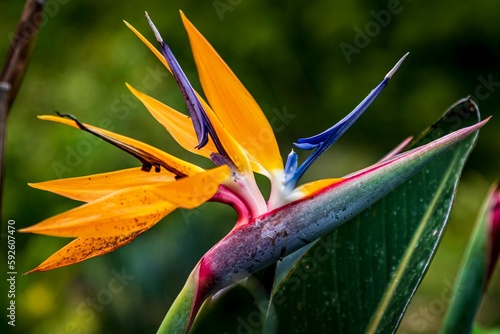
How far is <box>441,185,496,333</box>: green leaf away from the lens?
2.05ft

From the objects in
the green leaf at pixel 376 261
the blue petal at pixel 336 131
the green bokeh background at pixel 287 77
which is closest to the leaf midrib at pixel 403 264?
the green leaf at pixel 376 261

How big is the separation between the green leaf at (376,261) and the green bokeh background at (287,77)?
5.29 feet

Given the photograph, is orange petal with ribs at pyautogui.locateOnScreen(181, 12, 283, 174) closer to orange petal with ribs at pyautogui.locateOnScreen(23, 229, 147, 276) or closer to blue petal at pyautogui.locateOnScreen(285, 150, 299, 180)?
blue petal at pyautogui.locateOnScreen(285, 150, 299, 180)

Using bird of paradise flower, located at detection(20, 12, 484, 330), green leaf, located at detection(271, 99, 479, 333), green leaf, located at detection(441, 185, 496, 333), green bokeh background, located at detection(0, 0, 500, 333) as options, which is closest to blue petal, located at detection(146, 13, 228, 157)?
bird of paradise flower, located at detection(20, 12, 484, 330)

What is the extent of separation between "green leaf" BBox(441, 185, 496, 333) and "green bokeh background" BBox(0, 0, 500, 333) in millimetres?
1597

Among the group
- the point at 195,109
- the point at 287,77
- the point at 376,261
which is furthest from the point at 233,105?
the point at 287,77

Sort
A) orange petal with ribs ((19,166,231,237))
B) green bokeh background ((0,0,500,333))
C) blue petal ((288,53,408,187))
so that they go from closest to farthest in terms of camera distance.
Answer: orange petal with ribs ((19,166,231,237)), blue petal ((288,53,408,187)), green bokeh background ((0,0,500,333))

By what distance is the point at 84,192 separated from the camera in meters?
0.56

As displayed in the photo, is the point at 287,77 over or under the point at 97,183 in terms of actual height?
under

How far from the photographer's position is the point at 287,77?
313cm

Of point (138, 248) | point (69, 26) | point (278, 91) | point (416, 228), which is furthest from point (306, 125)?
point (416, 228)

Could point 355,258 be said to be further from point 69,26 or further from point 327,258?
point 69,26

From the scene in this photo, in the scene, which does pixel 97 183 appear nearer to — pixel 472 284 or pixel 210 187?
pixel 210 187

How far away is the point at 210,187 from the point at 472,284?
0.26 m
